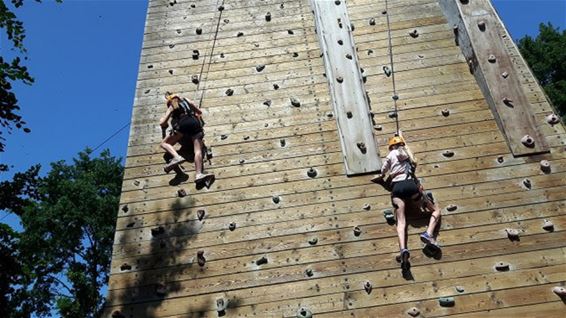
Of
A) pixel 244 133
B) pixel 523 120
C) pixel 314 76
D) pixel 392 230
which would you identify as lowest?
pixel 392 230

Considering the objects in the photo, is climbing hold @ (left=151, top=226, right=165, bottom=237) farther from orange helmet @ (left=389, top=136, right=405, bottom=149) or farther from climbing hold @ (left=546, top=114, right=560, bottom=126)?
climbing hold @ (left=546, top=114, right=560, bottom=126)

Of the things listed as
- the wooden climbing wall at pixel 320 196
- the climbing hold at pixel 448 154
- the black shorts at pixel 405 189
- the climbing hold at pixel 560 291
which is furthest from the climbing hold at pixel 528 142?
the climbing hold at pixel 560 291

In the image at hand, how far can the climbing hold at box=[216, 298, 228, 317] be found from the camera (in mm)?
3756

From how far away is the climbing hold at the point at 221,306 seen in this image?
12.3ft

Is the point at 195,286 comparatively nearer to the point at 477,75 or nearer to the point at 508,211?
the point at 508,211

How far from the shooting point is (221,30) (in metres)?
6.11

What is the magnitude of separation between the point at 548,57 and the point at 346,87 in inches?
517

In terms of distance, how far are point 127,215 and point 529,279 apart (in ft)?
10.5

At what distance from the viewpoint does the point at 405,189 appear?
4055mm

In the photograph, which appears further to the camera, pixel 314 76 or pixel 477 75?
pixel 314 76

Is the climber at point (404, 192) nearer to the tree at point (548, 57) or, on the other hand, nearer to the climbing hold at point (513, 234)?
the climbing hold at point (513, 234)

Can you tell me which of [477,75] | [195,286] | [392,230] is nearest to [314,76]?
[477,75]

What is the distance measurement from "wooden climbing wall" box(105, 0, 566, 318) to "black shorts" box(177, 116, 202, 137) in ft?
0.79

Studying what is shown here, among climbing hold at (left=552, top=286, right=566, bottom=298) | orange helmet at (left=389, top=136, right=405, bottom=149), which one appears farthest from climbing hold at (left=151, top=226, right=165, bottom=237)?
climbing hold at (left=552, top=286, right=566, bottom=298)
